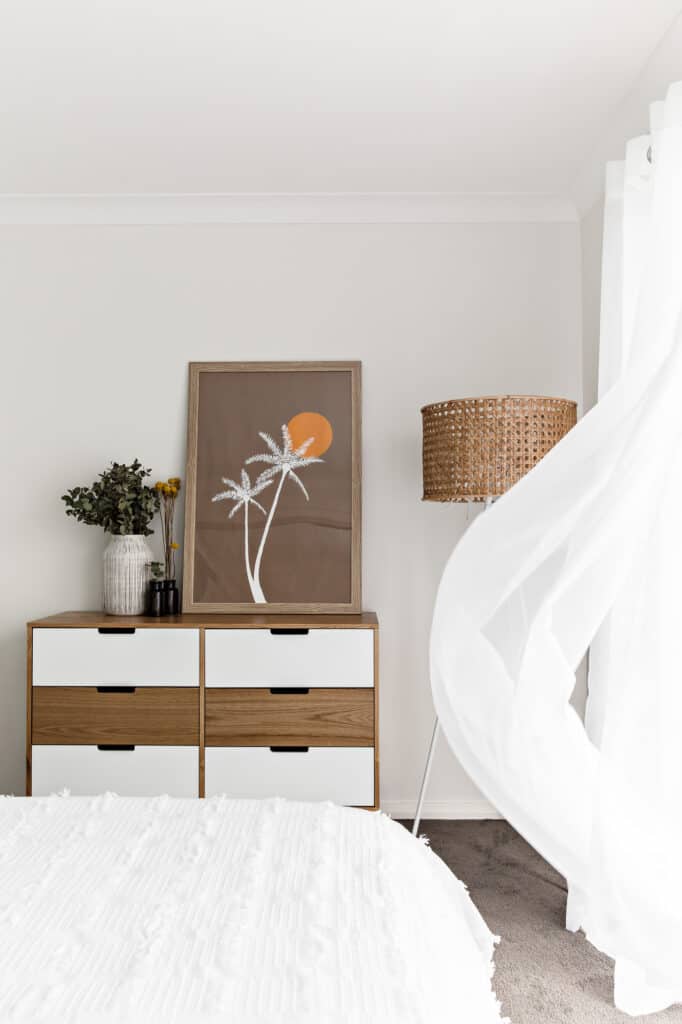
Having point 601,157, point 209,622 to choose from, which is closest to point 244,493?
point 209,622

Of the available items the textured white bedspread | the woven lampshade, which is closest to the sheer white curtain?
the textured white bedspread

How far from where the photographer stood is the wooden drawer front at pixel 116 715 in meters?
3.00

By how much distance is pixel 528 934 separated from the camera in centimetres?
248

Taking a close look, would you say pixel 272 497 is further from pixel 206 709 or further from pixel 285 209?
pixel 285 209

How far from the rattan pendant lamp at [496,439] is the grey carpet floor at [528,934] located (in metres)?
0.54

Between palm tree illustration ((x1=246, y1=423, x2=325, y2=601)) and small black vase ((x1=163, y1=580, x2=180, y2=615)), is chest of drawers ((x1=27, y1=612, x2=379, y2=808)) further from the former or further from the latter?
palm tree illustration ((x1=246, y1=423, x2=325, y2=601))

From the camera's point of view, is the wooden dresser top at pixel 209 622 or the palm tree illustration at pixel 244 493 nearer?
the wooden dresser top at pixel 209 622

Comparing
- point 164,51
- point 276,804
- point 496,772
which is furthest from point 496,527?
point 164,51

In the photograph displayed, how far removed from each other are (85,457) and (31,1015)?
8.92 feet

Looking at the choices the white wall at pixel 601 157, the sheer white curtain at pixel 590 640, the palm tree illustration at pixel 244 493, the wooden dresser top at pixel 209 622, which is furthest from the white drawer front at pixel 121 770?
the white wall at pixel 601 157

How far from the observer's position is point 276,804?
183 cm

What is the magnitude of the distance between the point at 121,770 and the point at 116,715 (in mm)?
196

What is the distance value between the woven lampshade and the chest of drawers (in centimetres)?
64

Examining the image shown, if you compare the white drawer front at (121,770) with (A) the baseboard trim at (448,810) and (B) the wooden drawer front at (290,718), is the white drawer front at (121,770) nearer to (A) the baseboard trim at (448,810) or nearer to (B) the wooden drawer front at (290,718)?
(B) the wooden drawer front at (290,718)
